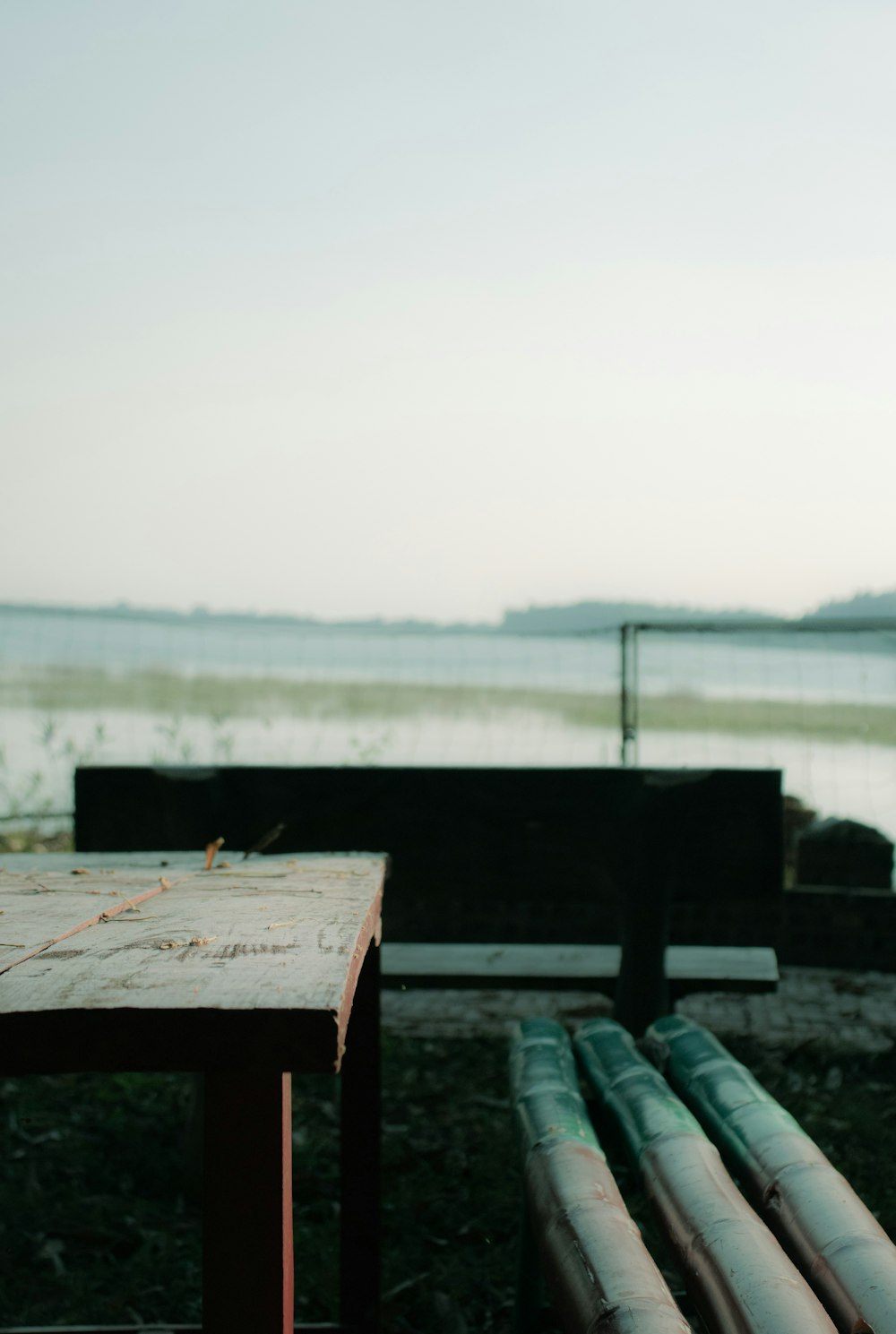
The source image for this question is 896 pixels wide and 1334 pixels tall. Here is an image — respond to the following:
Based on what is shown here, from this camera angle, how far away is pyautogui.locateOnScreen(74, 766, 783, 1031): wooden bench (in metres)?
3.11

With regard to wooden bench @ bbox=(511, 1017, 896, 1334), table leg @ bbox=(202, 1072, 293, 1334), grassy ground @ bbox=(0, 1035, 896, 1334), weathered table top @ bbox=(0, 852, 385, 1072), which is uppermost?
weathered table top @ bbox=(0, 852, 385, 1072)

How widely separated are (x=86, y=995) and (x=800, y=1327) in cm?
95

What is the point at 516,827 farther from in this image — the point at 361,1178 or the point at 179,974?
the point at 179,974

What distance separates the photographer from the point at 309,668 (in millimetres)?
6848

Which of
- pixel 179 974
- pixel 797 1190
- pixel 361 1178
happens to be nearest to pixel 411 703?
pixel 361 1178

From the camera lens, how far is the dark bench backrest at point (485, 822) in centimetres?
311

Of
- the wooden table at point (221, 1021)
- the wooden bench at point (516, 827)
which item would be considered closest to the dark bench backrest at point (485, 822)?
the wooden bench at point (516, 827)

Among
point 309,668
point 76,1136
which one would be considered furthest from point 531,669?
point 76,1136

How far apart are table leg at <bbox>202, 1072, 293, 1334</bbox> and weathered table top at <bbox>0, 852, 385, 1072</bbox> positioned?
0.25 feet

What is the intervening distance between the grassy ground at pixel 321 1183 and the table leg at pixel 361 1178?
0.91 feet

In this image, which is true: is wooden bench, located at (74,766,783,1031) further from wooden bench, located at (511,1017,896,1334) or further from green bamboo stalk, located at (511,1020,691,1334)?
green bamboo stalk, located at (511,1020,691,1334)

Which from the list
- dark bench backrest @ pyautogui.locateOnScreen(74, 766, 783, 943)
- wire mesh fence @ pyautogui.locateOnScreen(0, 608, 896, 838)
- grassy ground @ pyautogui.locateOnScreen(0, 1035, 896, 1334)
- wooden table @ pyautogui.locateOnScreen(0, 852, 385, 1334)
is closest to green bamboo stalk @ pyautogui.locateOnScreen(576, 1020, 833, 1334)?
wooden table @ pyautogui.locateOnScreen(0, 852, 385, 1334)

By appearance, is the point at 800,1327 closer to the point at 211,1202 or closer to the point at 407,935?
the point at 211,1202

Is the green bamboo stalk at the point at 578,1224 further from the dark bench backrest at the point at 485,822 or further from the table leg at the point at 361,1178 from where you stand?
the dark bench backrest at the point at 485,822
